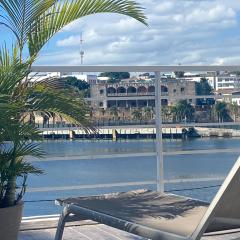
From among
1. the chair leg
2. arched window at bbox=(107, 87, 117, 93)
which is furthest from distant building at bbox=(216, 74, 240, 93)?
the chair leg

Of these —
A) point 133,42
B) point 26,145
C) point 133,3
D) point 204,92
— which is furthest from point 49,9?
point 133,42

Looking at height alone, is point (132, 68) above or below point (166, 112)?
above

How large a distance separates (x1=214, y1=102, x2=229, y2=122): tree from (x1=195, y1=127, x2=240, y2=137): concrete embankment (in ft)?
0.80

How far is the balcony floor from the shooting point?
382 centimetres

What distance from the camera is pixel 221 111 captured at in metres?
4.87

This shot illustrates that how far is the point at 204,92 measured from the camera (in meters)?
4.83

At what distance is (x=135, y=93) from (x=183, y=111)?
0.45 m

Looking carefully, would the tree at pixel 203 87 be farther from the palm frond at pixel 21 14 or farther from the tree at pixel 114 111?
the palm frond at pixel 21 14

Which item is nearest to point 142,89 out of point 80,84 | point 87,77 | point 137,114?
point 137,114

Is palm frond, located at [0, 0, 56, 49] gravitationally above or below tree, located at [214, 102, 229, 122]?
above

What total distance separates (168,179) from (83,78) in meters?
1.01

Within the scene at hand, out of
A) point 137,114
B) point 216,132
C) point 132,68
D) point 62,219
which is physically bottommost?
point 62,219

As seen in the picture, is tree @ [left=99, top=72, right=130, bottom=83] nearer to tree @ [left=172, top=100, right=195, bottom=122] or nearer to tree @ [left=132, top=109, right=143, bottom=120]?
tree @ [left=132, top=109, right=143, bottom=120]

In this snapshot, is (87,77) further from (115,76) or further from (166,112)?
(166,112)
